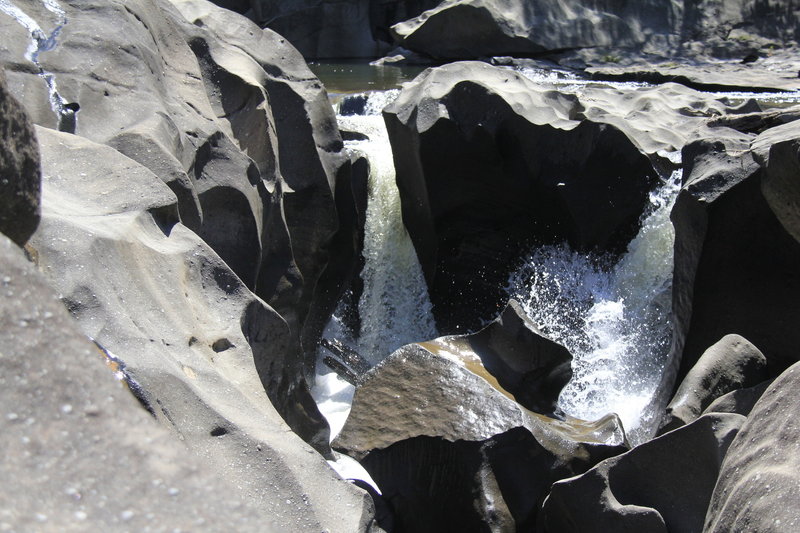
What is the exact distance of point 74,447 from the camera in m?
0.95

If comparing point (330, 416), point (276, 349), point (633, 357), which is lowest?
point (330, 416)

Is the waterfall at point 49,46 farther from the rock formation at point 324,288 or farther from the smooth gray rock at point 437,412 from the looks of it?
the smooth gray rock at point 437,412

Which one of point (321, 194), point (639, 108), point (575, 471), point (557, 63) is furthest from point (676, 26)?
point (575, 471)

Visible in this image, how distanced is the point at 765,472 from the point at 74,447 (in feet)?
4.53

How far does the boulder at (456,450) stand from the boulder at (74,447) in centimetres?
270

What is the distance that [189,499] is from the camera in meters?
0.94

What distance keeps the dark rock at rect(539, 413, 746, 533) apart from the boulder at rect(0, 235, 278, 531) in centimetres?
255

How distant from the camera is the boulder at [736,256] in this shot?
4.28m

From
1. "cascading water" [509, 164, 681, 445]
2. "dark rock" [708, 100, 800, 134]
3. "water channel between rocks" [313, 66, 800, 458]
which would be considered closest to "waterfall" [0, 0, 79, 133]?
"water channel between rocks" [313, 66, 800, 458]

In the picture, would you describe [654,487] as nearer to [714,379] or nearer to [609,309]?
[714,379]

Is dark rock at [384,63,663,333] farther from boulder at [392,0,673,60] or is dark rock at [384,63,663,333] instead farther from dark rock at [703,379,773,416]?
boulder at [392,0,673,60]

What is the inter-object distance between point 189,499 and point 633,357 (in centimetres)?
525

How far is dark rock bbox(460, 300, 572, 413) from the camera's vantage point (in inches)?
167

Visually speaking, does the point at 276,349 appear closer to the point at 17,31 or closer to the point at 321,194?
the point at 17,31
